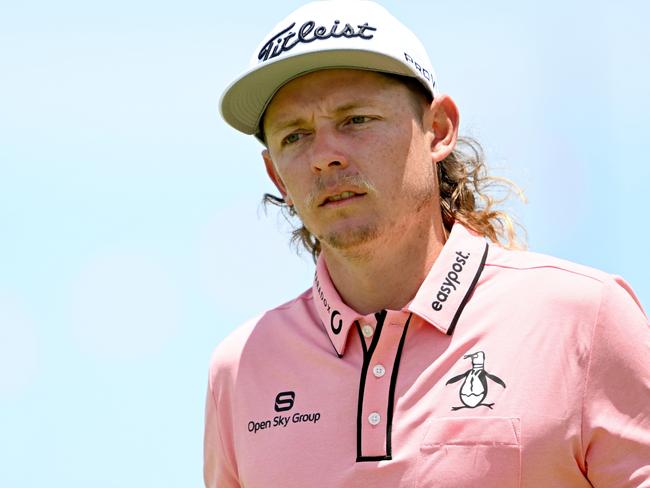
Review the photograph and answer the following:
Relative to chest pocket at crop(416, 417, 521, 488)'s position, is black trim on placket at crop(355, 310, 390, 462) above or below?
above

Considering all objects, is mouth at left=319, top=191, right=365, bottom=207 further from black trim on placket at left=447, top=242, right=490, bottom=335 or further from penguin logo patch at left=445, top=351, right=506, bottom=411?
penguin logo patch at left=445, top=351, right=506, bottom=411

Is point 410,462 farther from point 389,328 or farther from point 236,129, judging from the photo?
point 236,129

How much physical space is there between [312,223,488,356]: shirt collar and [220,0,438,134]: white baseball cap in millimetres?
622

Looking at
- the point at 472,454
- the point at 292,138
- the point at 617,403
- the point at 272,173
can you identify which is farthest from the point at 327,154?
the point at 617,403

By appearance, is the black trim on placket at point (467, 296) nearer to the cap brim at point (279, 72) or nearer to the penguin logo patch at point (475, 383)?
the penguin logo patch at point (475, 383)

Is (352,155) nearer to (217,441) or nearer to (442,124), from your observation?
(442,124)

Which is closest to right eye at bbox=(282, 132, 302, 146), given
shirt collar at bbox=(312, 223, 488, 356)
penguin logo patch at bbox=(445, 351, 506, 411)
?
shirt collar at bbox=(312, 223, 488, 356)

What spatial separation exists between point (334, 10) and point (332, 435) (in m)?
1.58

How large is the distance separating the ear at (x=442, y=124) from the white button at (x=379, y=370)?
0.90 metres

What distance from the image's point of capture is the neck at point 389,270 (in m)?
3.88

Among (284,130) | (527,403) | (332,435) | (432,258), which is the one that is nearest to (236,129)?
(284,130)

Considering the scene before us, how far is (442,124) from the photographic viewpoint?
4188 mm

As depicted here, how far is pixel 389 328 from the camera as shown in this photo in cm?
372

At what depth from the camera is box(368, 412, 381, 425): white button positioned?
3.52 m
